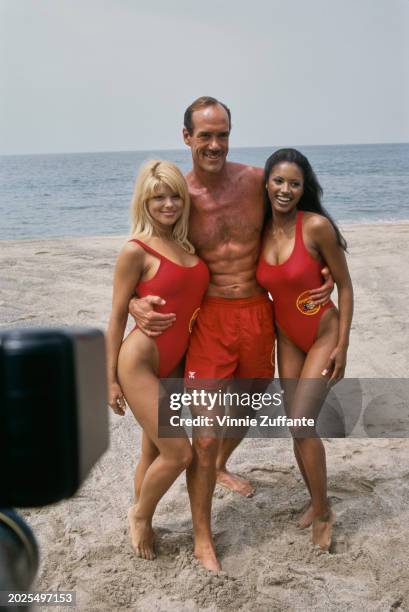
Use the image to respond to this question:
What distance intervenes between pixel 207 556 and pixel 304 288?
1292mm

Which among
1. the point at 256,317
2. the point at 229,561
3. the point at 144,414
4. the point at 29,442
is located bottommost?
the point at 229,561

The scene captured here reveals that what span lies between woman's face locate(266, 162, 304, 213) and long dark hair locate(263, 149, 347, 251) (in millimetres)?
32

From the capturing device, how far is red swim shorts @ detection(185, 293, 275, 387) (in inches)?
130

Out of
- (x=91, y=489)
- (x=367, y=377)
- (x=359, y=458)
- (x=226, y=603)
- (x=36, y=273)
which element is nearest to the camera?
(x=226, y=603)

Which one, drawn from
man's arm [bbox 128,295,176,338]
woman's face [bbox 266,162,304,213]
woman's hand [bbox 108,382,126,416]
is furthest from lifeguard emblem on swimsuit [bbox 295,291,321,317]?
woman's hand [bbox 108,382,126,416]

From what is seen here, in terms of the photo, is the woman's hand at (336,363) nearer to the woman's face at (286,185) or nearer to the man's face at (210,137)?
the woman's face at (286,185)

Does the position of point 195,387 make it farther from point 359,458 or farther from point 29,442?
point 29,442

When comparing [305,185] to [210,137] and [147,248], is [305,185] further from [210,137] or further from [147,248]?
[147,248]

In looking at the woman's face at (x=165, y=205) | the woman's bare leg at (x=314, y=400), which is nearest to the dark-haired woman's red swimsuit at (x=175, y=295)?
the woman's face at (x=165, y=205)

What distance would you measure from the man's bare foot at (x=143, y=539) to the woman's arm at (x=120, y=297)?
1.74 feet

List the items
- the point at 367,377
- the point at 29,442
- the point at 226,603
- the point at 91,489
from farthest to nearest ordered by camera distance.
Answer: the point at 367,377 < the point at 91,489 < the point at 226,603 < the point at 29,442

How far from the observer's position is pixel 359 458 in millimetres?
4188

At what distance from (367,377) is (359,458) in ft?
4.20

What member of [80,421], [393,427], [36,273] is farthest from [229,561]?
[36,273]
